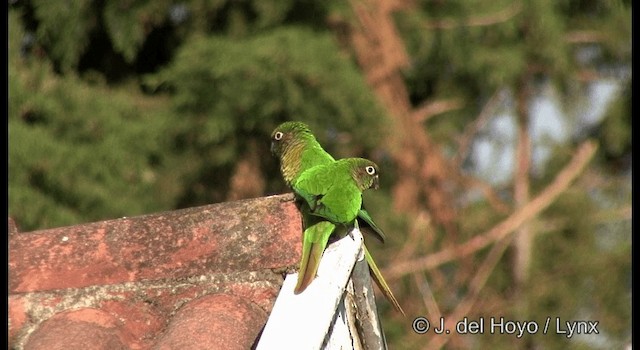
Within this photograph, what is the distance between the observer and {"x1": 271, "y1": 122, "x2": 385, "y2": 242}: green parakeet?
15.3 feet

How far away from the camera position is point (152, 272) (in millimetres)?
3787

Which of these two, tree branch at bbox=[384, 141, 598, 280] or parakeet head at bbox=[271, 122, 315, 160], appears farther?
tree branch at bbox=[384, 141, 598, 280]

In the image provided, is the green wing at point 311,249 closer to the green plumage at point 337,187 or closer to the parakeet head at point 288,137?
the green plumage at point 337,187

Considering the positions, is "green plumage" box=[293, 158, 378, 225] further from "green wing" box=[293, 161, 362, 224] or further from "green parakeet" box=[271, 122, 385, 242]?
"green parakeet" box=[271, 122, 385, 242]

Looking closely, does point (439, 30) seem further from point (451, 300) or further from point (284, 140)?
point (284, 140)

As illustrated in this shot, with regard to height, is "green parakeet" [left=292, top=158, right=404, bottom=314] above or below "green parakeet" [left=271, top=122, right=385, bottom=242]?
below

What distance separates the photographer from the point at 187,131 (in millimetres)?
10070

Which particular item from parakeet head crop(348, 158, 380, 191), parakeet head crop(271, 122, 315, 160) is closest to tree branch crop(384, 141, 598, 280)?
parakeet head crop(271, 122, 315, 160)

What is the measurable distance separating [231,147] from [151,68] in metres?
1.70

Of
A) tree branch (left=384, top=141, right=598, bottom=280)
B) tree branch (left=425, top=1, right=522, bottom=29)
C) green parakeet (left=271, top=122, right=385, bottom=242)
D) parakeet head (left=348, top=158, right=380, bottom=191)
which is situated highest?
tree branch (left=425, top=1, right=522, bottom=29)

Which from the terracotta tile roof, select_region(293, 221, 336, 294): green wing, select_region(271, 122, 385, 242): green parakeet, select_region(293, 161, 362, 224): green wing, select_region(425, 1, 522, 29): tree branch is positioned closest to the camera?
select_region(293, 221, 336, 294): green wing

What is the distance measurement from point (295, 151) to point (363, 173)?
2.14 ft

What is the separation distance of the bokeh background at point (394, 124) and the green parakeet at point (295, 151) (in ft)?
14.8

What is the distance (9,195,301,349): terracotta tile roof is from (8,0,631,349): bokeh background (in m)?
5.44
